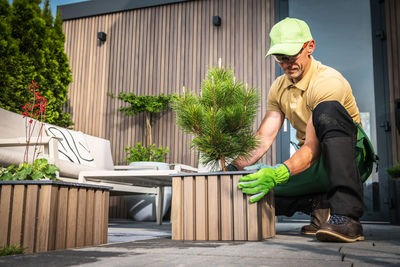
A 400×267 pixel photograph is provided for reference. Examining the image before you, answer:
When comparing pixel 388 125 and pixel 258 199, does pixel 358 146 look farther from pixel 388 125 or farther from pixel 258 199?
pixel 388 125

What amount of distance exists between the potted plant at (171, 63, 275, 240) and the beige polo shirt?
0.84ft

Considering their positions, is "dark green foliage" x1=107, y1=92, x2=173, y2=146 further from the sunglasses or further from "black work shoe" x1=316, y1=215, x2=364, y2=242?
"black work shoe" x1=316, y1=215, x2=364, y2=242

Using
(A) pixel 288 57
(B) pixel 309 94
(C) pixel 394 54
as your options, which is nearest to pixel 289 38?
(A) pixel 288 57

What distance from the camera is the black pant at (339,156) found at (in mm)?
1621

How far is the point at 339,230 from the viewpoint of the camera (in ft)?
5.10

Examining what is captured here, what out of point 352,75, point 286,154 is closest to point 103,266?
point 286,154

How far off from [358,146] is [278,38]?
2.15 ft

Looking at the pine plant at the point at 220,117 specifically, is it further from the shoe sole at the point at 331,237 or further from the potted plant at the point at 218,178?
the shoe sole at the point at 331,237

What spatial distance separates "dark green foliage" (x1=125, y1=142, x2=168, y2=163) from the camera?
4906mm

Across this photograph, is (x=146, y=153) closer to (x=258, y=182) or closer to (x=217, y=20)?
(x=217, y=20)

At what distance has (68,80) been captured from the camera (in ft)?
17.6

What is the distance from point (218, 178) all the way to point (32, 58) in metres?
3.99

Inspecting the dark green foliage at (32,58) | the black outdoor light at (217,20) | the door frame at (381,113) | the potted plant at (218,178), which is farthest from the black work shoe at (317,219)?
the dark green foliage at (32,58)

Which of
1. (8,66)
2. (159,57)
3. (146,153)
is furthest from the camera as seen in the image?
(159,57)
